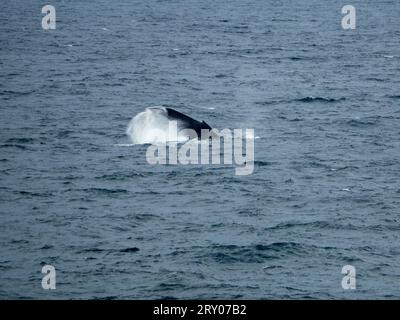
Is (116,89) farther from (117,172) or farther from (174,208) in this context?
(174,208)

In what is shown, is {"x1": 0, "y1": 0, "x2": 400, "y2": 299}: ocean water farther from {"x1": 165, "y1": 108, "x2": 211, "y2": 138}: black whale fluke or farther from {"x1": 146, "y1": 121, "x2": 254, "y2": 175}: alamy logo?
{"x1": 165, "y1": 108, "x2": 211, "y2": 138}: black whale fluke

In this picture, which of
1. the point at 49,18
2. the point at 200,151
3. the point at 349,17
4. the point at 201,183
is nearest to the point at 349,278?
the point at 201,183

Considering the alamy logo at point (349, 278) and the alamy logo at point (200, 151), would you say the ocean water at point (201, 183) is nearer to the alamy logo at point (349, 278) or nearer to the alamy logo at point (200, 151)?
the alamy logo at point (349, 278)

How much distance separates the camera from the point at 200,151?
51.0m

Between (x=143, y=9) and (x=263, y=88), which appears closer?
(x=263, y=88)

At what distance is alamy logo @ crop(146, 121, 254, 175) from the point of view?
1961 inches

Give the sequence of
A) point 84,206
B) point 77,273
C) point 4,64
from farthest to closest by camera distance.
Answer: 1. point 4,64
2. point 84,206
3. point 77,273

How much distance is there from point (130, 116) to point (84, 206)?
21.0 metres

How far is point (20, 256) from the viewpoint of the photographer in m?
35.6

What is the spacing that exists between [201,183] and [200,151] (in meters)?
4.82

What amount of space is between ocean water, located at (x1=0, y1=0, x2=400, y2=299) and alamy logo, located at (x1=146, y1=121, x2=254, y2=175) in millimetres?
816

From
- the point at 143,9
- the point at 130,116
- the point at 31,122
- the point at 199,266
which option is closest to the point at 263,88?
the point at 130,116

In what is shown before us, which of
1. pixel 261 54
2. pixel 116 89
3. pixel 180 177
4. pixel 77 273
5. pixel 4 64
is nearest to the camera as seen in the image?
pixel 77 273

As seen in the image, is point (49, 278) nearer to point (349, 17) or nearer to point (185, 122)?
point (185, 122)
